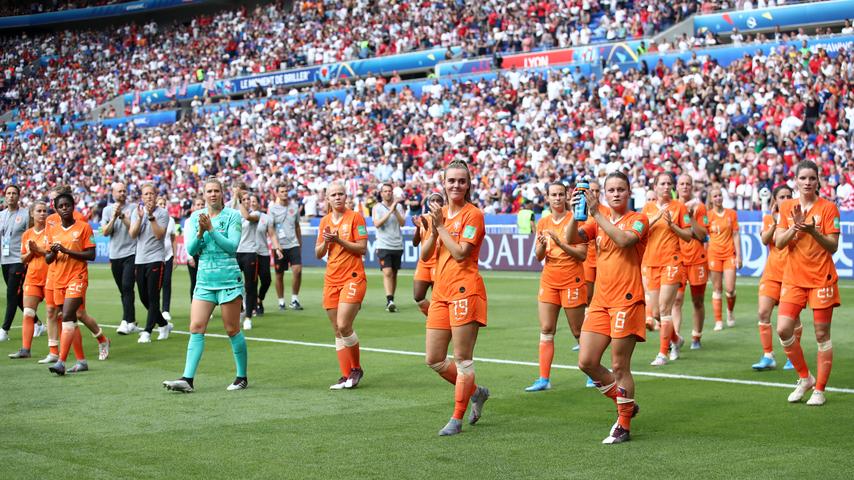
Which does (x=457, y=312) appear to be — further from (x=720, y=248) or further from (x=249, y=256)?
(x=249, y=256)

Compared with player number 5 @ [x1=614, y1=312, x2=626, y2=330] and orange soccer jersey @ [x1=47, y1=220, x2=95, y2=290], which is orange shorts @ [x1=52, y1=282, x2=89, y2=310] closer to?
orange soccer jersey @ [x1=47, y1=220, x2=95, y2=290]

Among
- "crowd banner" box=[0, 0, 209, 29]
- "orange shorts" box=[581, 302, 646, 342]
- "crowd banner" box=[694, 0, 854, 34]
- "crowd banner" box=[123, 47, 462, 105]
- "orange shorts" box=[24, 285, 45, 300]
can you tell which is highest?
"crowd banner" box=[0, 0, 209, 29]

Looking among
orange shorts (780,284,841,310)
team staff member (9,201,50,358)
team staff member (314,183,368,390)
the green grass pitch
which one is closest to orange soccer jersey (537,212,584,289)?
the green grass pitch

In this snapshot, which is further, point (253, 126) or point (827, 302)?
point (253, 126)

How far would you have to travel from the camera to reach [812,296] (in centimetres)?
897

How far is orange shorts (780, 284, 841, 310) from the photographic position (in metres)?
8.94

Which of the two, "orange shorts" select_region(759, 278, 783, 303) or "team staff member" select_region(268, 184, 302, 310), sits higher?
"orange shorts" select_region(759, 278, 783, 303)

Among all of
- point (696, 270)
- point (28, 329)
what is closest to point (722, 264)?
point (696, 270)

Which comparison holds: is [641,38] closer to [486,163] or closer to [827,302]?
[486,163]

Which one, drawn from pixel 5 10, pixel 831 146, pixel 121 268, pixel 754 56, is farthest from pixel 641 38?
pixel 5 10

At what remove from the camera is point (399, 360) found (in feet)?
40.6

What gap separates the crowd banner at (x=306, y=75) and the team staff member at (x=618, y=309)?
33.5 meters

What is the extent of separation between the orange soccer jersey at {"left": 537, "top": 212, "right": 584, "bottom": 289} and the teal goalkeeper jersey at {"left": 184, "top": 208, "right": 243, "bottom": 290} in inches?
121

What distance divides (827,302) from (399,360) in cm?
525
